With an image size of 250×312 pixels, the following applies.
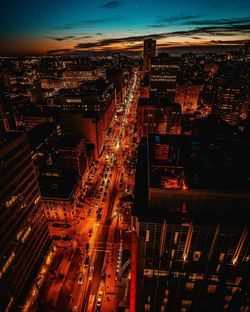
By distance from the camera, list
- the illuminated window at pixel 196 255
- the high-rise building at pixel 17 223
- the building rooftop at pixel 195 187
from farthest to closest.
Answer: the high-rise building at pixel 17 223 → the illuminated window at pixel 196 255 → the building rooftop at pixel 195 187

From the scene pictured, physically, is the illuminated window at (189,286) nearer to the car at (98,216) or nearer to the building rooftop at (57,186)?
the car at (98,216)

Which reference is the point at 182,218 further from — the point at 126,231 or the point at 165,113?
the point at 165,113

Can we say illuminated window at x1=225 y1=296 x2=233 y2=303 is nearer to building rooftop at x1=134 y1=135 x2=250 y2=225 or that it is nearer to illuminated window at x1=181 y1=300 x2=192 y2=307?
illuminated window at x1=181 y1=300 x2=192 y2=307

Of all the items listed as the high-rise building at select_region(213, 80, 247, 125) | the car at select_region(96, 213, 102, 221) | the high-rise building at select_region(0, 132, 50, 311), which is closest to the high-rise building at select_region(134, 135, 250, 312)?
the high-rise building at select_region(0, 132, 50, 311)

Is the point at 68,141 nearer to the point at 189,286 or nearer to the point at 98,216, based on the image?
the point at 98,216

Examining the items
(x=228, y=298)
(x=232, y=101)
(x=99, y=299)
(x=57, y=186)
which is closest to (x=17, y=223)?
(x=99, y=299)

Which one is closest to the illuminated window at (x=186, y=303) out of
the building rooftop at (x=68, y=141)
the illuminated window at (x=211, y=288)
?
the illuminated window at (x=211, y=288)

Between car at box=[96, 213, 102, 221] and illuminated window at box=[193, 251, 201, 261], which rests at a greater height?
illuminated window at box=[193, 251, 201, 261]

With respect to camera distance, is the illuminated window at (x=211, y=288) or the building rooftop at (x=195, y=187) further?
the illuminated window at (x=211, y=288)
